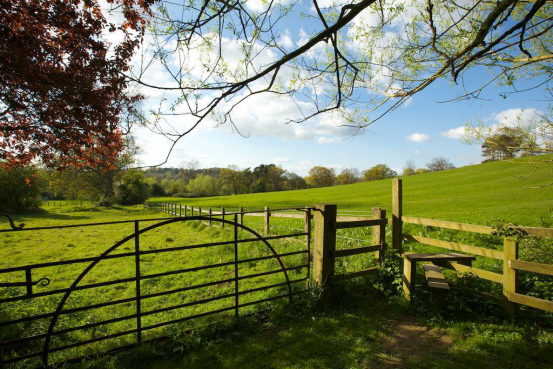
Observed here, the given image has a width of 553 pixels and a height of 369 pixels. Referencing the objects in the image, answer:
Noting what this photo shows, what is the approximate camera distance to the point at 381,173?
2675 inches

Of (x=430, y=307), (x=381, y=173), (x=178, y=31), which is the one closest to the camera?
(x=178, y=31)

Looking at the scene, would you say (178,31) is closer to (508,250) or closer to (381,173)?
(508,250)

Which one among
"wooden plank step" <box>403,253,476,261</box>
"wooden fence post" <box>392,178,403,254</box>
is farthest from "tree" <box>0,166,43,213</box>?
"wooden plank step" <box>403,253,476,261</box>

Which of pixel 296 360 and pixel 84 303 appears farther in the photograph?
pixel 84 303

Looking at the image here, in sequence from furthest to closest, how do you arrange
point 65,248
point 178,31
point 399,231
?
point 65,248 → point 399,231 → point 178,31

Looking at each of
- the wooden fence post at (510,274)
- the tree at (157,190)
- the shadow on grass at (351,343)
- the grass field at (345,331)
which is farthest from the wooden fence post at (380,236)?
the tree at (157,190)

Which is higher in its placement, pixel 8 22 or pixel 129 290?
pixel 8 22

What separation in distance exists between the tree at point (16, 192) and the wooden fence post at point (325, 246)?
84.2ft

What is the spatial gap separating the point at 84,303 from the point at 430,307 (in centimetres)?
625

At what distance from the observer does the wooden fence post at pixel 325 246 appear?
4.27 meters

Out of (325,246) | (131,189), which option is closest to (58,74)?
(325,246)

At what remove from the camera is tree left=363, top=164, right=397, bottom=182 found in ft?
221

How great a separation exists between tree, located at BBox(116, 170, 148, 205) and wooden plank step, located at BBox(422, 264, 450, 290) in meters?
39.0

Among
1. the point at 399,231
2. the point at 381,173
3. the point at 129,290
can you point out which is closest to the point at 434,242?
the point at 399,231
